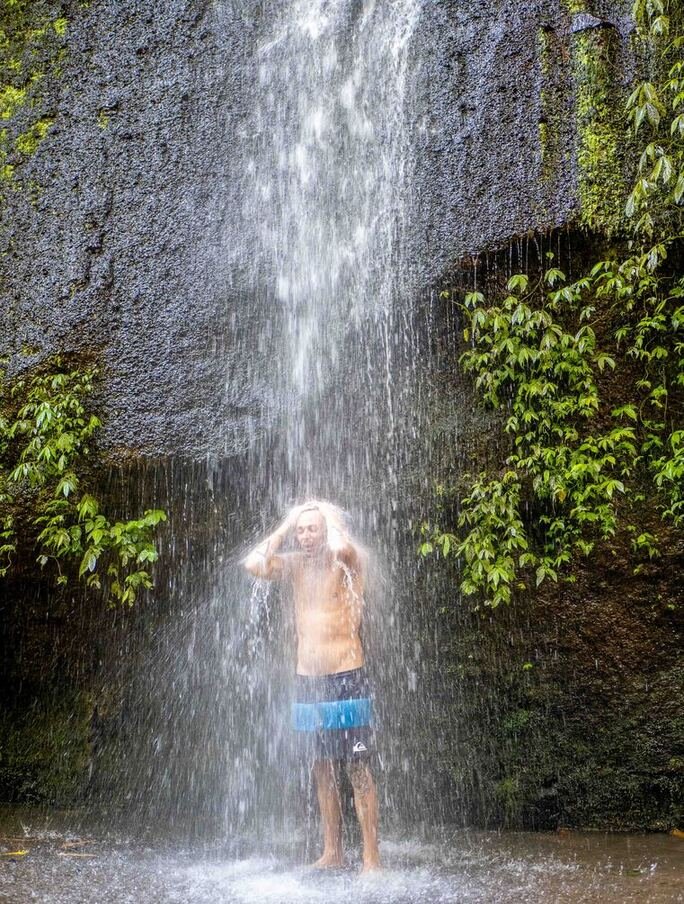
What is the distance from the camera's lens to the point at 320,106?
5.39 metres

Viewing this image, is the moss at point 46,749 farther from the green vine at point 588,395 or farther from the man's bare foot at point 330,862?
the green vine at point 588,395

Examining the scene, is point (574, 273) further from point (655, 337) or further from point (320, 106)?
point (320, 106)

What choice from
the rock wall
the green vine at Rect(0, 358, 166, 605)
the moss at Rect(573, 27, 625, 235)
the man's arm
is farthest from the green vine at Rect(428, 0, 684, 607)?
the green vine at Rect(0, 358, 166, 605)

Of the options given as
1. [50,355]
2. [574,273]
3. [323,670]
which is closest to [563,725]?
[323,670]

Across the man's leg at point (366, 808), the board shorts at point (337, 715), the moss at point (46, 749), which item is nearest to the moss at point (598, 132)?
the board shorts at point (337, 715)

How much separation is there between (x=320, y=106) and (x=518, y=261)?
179 centimetres

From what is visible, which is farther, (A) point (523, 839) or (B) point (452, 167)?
(B) point (452, 167)

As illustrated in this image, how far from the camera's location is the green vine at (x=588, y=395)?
4375 millimetres

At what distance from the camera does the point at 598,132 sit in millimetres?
4523

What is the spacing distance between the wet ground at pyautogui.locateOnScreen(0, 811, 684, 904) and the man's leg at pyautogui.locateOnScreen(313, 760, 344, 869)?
0.31ft

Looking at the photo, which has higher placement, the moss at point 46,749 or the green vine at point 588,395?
the green vine at point 588,395

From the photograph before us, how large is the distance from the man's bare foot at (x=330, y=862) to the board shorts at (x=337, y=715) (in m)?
0.42

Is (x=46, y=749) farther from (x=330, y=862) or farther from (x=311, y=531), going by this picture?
(x=311, y=531)

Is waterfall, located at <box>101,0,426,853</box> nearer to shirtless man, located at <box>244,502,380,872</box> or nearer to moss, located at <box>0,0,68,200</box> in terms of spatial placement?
shirtless man, located at <box>244,502,380,872</box>
